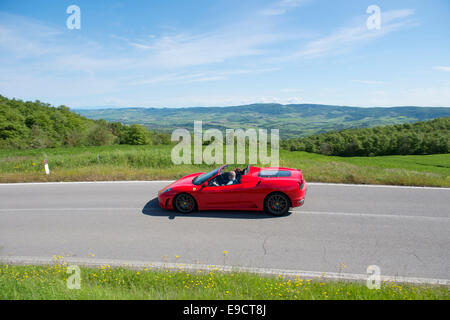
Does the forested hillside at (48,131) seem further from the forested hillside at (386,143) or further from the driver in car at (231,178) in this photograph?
the forested hillside at (386,143)

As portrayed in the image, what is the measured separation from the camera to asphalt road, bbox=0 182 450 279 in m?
4.80

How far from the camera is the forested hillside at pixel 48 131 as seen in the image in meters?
43.9

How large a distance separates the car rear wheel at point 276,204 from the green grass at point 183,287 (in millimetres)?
2712

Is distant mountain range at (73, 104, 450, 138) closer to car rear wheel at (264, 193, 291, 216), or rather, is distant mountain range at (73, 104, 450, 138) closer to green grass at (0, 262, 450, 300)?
car rear wheel at (264, 193, 291, 216)

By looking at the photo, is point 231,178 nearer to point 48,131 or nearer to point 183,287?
point 183,287

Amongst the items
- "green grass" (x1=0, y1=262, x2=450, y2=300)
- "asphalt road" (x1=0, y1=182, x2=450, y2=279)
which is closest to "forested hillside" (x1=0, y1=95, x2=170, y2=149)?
"asphalt road" (x1=0, y1=182, x2=450, y2=279)

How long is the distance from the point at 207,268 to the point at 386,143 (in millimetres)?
82437

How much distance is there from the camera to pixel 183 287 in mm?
3910

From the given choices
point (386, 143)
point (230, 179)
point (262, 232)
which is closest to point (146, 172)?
point (230, 179)

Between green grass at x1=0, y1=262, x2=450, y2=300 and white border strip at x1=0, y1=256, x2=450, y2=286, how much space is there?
17cm

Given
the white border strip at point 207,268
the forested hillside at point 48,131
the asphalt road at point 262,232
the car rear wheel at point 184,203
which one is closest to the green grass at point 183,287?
the white border strip at point 207,268

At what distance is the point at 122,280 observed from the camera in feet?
13.5

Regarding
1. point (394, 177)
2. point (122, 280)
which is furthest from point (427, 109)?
point (122, 280)
